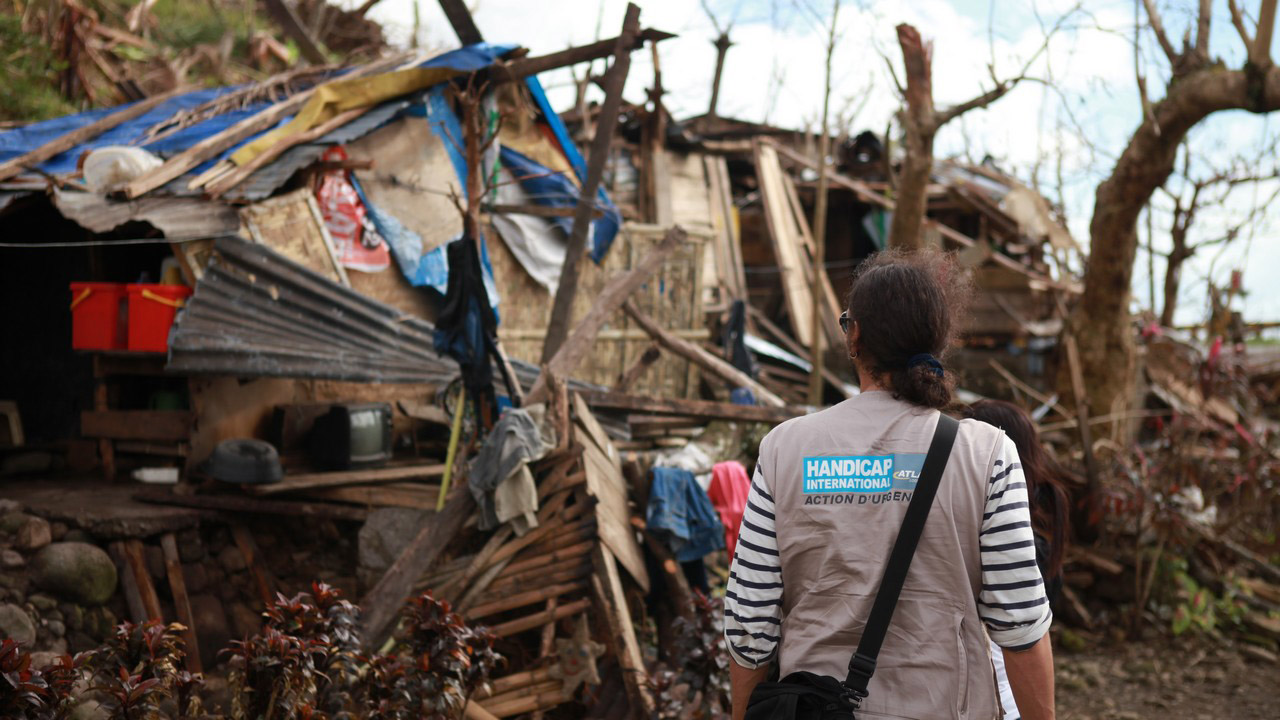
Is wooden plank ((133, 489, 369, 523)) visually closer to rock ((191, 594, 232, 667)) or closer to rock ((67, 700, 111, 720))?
rock ((191, 594, 232, 667))

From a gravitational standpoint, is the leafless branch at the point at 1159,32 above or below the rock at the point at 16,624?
above

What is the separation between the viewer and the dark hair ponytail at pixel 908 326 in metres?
1.95

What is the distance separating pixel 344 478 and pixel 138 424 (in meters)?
1.80

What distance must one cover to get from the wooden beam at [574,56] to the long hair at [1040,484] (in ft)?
15.0

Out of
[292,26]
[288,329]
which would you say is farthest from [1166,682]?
[292,26]

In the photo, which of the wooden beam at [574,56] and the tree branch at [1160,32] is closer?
the wooden beam at [574,56]

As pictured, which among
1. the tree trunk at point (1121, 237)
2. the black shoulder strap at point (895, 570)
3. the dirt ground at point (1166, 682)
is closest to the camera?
the black shoulder strap at point (895, 570)

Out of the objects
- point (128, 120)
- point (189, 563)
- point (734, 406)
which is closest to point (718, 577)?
point (734, 406)

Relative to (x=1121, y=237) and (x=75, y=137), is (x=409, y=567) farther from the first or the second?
A: (x=1121, y=237)

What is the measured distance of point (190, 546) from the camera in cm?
650

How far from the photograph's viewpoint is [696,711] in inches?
169

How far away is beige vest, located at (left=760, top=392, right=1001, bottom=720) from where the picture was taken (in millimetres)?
1840

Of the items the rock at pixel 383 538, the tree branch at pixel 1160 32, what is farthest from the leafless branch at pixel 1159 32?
the rock at pixel 383 538

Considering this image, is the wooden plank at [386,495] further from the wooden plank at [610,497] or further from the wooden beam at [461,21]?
the wooden beam at [461,21]
